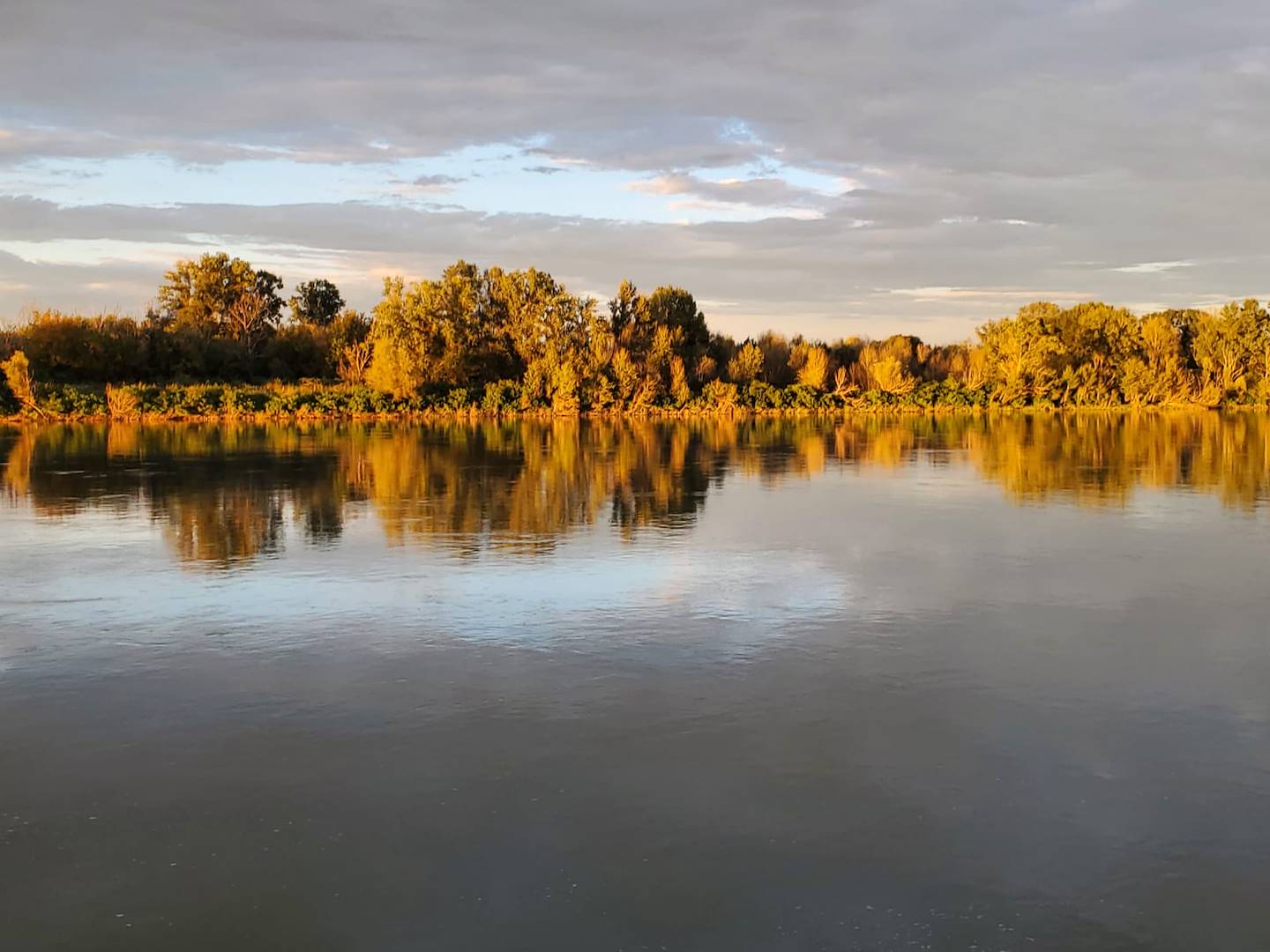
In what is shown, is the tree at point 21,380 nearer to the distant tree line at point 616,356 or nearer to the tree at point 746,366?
the distant tree line at point 616,356

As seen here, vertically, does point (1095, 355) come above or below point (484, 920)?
above

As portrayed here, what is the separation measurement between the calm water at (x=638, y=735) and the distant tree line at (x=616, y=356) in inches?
1669

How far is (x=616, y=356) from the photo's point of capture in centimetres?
5681

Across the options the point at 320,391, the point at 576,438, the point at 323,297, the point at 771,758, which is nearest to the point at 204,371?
the point at 320,391

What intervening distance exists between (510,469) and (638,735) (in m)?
16.6

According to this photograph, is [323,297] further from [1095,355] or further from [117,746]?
[117,746]

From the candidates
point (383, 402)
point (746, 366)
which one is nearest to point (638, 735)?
point (383, 402)

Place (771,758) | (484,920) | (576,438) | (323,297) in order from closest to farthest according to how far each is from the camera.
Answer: (484,920) < (771,758) < (576,438) < (323,297)

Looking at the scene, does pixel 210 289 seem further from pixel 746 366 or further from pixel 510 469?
pixel 510 469

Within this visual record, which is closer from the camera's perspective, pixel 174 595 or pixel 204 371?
pixel 174 595

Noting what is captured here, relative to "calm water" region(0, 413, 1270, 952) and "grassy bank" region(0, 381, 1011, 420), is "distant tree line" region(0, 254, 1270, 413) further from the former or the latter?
"calm water" region(0, 413, 1270, 952)

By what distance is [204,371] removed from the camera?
61406mm

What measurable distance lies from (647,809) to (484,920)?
3.82ft

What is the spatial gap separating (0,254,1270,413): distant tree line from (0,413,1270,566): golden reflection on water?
1516 cm
